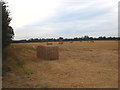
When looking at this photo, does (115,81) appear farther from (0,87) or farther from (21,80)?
(0,87)

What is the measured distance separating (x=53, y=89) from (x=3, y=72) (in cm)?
358

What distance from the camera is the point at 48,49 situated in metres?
15.1

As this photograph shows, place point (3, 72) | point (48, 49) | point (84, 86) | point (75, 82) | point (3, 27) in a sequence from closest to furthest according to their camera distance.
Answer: point (84, 86) → point (75, 82) → point (3, 72) → point (3, 27) → point (48, 49)

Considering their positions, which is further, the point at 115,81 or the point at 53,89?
the point at 115,81

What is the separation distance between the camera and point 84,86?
735cm

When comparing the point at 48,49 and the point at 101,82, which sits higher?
the point at 48,49

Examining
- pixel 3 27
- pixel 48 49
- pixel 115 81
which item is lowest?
pixel 115 81

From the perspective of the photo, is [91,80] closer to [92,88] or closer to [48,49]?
[92,88]

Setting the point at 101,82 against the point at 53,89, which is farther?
the point at 101,82

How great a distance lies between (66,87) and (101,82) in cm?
174

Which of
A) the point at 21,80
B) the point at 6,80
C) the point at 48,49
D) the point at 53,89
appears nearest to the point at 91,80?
the point at 53,89

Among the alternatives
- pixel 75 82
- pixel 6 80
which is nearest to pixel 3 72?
pixel 6 80

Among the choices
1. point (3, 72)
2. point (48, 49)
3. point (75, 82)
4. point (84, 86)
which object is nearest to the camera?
point (84, 86)

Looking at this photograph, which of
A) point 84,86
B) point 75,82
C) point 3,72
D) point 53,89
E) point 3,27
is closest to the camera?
point 53,89
